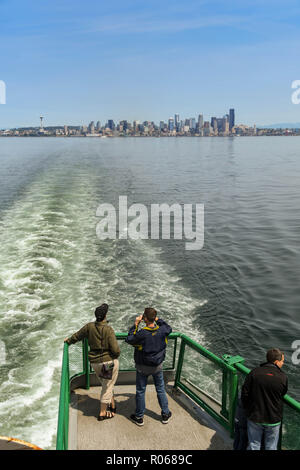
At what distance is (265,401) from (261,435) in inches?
22.8

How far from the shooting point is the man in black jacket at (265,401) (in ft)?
16.1

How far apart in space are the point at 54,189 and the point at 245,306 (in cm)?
2758

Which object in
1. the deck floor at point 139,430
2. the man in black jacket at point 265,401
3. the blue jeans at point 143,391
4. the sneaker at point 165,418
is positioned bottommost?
the deck floor at point 139,430

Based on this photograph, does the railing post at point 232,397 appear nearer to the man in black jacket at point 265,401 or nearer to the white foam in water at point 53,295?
the man in black jacket at point 265,401

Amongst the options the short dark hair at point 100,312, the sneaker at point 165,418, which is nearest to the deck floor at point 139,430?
the sneaker at point 165,418

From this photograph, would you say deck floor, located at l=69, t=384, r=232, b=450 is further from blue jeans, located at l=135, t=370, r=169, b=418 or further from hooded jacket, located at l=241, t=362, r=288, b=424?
hooded jacket, located at l=241, t=362, r=288, b=424

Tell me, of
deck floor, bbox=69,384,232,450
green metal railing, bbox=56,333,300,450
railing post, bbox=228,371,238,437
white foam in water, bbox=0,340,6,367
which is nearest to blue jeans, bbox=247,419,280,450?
green metal railing, bbox=56,333,300,450

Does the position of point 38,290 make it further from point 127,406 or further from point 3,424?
point 127,406

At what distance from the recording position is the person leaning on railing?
20.2ft

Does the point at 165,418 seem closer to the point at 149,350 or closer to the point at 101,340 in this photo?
the point at 149,350

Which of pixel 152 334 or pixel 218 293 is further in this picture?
pixel 218 293

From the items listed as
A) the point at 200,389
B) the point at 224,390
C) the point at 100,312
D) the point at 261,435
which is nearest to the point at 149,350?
the point at 100,312
